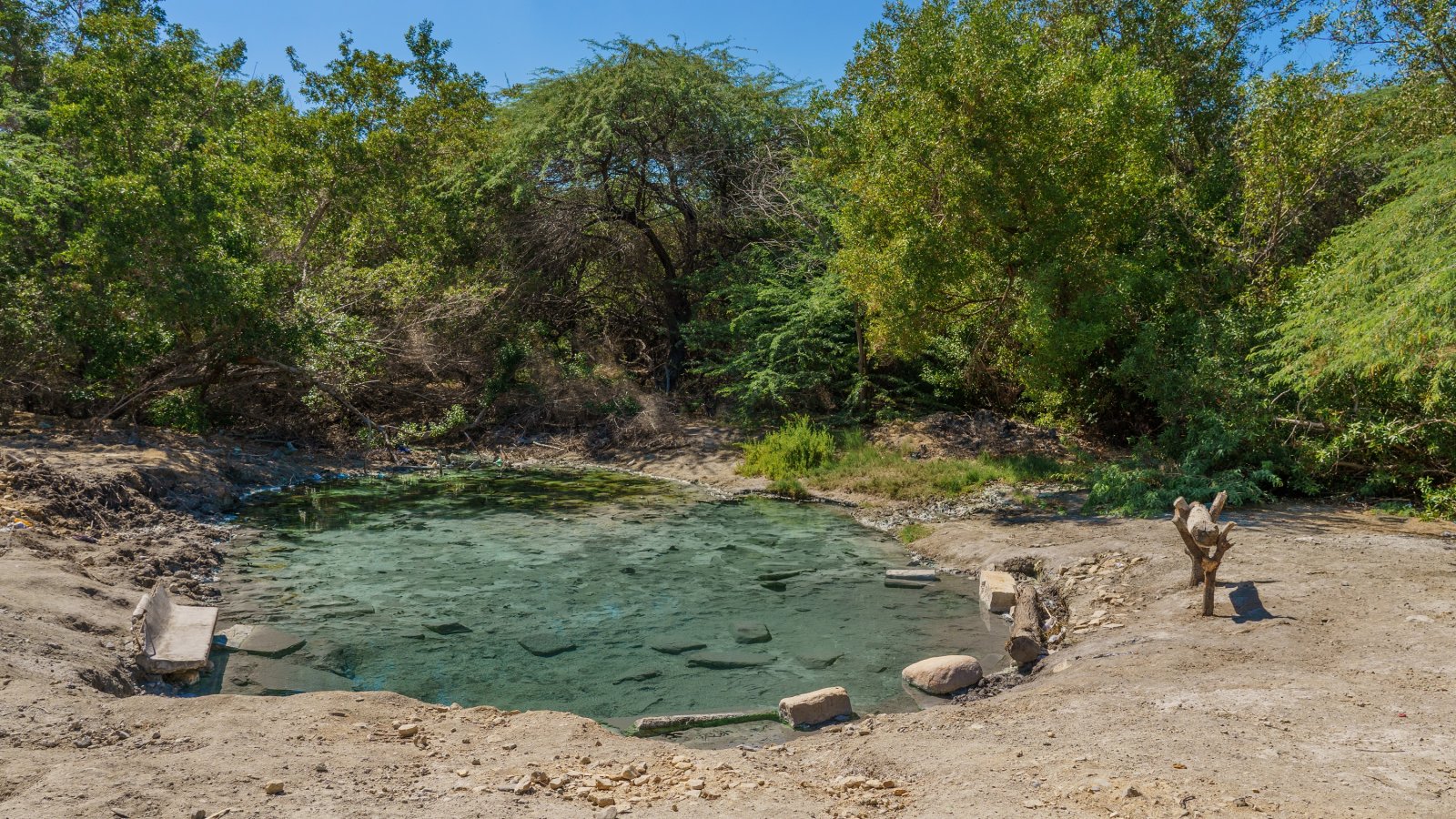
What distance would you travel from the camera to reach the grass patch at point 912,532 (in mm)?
11422

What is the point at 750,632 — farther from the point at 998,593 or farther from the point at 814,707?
the point at 998,593

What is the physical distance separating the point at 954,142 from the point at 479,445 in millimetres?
11385

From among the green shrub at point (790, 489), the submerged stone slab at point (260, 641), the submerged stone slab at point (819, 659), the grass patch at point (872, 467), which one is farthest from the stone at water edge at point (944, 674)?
the green shrub at point (790, 489)

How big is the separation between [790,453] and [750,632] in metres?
8.07

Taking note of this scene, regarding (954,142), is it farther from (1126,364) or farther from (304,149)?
(304,149)

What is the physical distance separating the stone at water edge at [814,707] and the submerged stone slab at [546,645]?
2.26m

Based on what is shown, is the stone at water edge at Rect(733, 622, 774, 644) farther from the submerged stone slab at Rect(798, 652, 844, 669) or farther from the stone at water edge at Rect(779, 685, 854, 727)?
the stone at water edge at Rect(779, 685, 854, 727)

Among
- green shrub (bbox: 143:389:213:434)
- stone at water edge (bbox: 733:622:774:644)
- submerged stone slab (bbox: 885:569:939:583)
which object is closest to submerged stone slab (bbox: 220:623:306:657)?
stone at water edge (bbox: 733:622:774:644)

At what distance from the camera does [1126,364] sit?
13.7 metres

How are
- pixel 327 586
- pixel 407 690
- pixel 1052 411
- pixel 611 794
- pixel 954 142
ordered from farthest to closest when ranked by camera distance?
pixel 1052 411, pixel 954 142, pixel 327 586, pixel 407 690, pixel 611 794

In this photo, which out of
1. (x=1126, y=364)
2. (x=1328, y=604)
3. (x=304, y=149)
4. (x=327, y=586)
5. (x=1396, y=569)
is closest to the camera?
(x=1328, y=604)

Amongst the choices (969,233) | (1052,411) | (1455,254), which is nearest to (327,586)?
(969,233)

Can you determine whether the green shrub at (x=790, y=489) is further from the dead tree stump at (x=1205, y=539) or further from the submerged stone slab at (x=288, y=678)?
the submerged stone slab at (x=288, y=678)

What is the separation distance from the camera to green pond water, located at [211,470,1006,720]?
22.0ft
